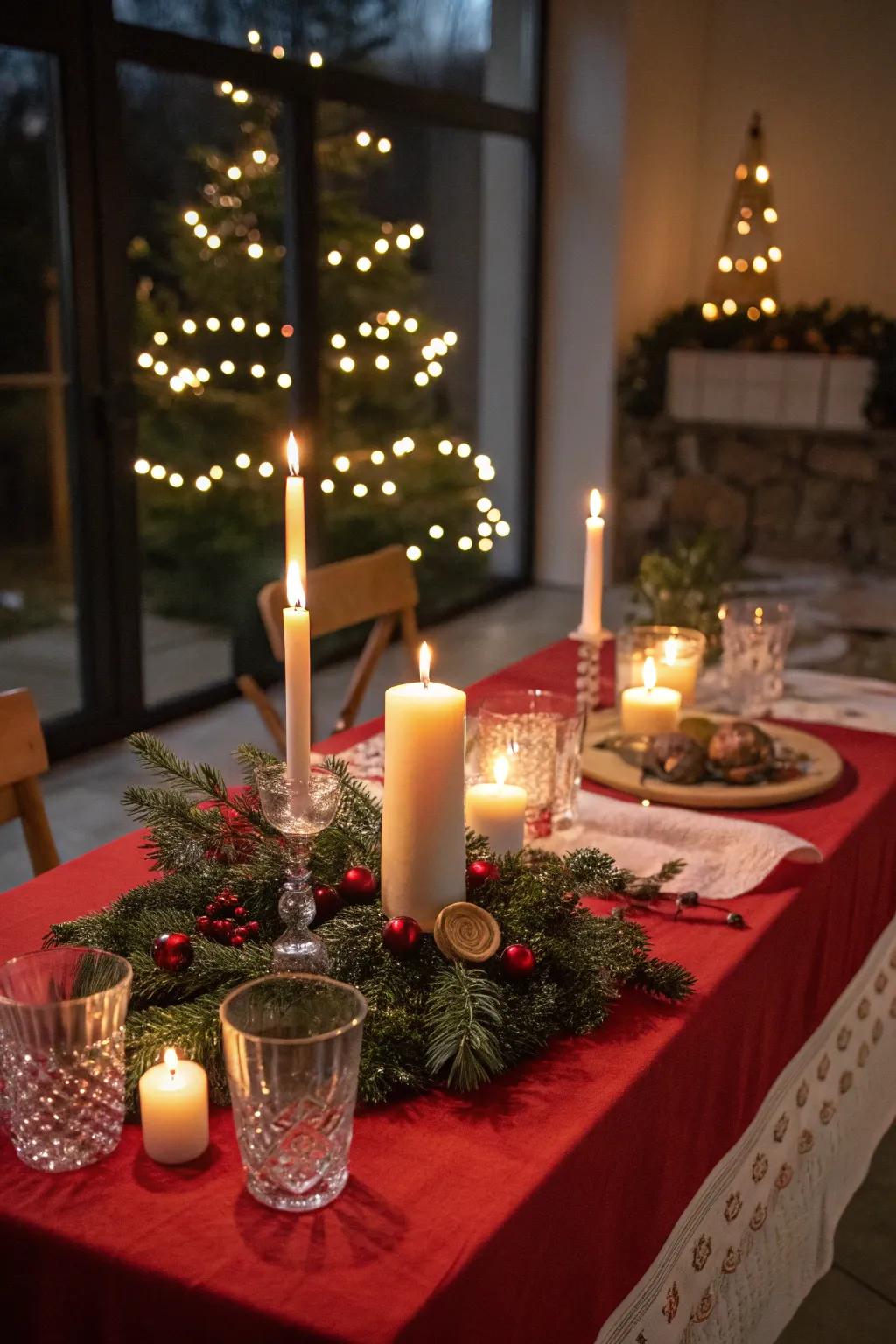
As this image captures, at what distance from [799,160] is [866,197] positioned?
1.12 ft

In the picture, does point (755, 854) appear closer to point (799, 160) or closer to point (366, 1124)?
point (366, 1124)

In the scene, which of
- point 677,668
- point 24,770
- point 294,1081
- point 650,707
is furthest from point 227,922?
point 677,668

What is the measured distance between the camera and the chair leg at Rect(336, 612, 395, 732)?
225 cm

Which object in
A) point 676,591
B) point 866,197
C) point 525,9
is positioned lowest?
point 676,591

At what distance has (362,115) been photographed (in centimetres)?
460

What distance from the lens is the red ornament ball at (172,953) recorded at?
1039 mm

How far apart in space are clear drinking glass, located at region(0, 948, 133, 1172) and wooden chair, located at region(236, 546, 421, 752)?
127cm

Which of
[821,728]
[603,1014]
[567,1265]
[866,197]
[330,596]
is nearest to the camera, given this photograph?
[567,1265]

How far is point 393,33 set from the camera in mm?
4691

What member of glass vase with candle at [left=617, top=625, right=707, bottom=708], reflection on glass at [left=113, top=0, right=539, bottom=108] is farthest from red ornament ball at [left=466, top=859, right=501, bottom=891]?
reflection on glass at [left=113, top=0, right=539, bottom=108]

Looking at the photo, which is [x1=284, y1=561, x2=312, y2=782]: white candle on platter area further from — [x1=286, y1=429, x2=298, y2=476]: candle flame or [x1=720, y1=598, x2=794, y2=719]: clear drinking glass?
[x1=720, y1=598, x2=794, y2=719]: clear drinking glass

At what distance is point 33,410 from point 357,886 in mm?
2797

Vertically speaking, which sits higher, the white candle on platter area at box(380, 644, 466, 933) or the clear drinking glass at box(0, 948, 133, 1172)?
the white candle on platter area at box(380, 644, 466, 933)

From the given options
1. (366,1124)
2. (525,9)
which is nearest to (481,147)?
(525,9)
